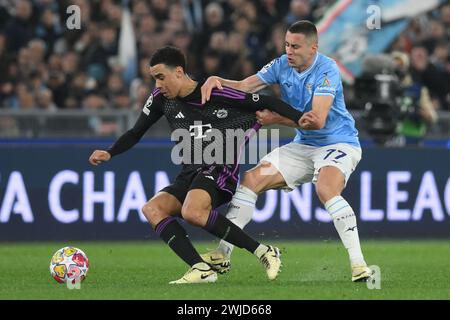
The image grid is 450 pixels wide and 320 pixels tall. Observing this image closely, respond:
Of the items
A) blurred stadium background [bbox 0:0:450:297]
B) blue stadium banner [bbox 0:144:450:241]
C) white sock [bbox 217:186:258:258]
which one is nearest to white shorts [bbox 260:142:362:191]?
white sock [bbox 217:186:258:258]

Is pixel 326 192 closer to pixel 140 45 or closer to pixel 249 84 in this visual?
pixel 249 84

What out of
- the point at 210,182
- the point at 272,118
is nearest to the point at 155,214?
the point at 210,182

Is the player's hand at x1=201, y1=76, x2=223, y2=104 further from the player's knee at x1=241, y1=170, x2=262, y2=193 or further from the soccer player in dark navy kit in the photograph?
the player's knee at x1=241, y1=170, x2=262, y2=193

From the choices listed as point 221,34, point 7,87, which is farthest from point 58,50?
point 221,34

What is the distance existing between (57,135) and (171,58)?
17.6ft

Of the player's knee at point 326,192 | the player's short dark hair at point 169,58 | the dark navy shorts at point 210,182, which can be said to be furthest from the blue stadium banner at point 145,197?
the player's short dark hair at point 169,58

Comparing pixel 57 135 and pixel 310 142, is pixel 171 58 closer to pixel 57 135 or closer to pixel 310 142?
pixel 310 142

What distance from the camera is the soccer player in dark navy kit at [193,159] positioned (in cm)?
962

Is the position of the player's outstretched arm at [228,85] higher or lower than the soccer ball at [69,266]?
higher

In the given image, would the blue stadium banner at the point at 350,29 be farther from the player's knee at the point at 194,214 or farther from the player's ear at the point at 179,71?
the player's knee at the point at 194,214

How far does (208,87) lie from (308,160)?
115 centimetres

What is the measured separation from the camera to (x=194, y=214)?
375 inches

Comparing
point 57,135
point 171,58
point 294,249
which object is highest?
point 171,58

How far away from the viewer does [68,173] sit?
14.3m
